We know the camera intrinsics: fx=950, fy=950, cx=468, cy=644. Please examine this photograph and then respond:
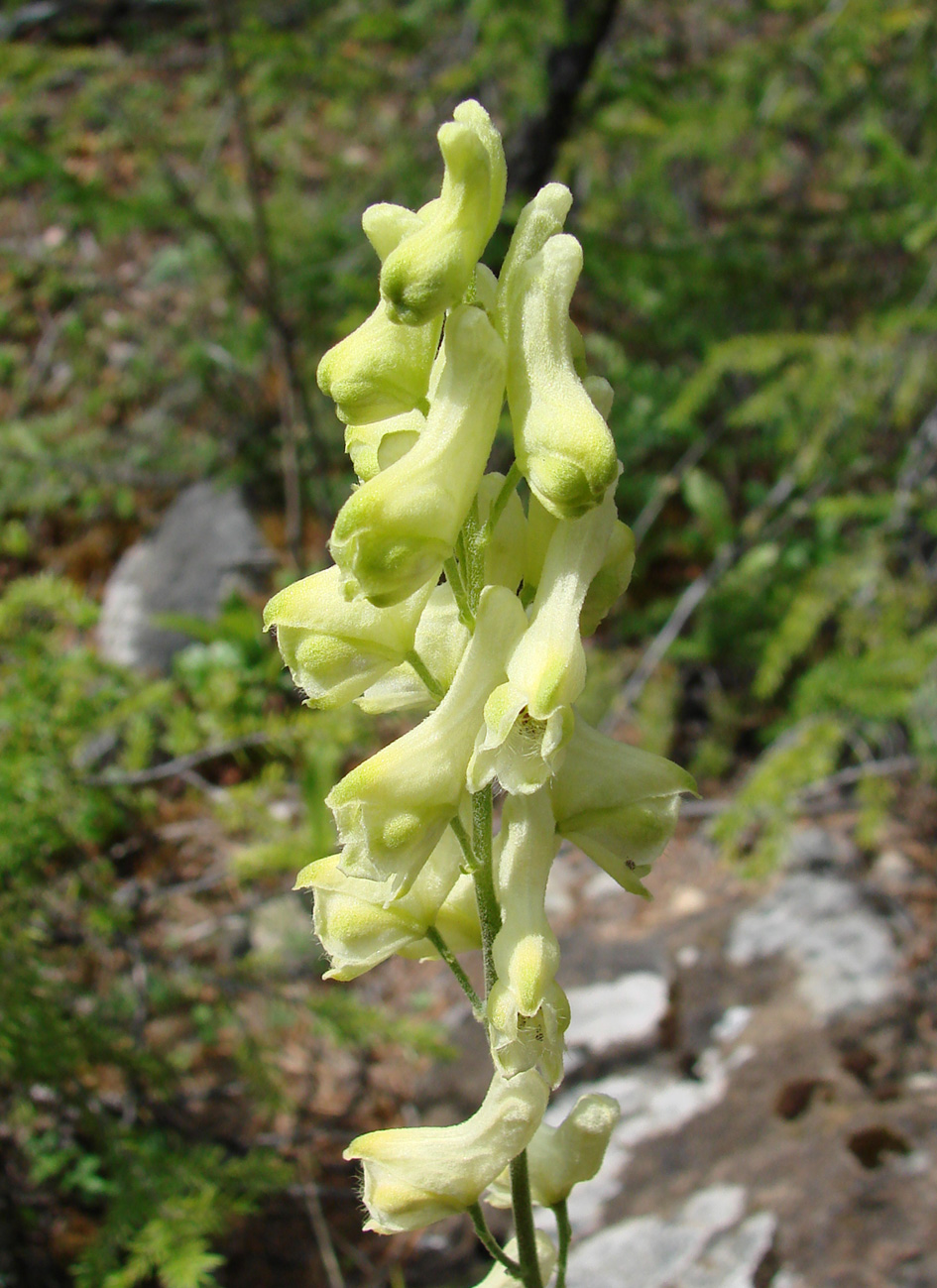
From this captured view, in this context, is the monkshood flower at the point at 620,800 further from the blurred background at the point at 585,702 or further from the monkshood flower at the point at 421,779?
the blurred background at the point at 585,702

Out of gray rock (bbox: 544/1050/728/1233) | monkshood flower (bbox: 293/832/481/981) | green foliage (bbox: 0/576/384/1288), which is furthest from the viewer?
gray rock (bbox: 544/1050/728/1233)

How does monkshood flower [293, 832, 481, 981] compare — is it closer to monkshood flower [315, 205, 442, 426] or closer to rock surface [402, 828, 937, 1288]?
monkshood flower [315, 205, 442, 426]

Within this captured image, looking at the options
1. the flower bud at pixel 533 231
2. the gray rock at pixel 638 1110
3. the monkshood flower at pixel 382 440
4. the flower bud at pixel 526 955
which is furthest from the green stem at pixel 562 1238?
the gray rock at pixel 638 1110

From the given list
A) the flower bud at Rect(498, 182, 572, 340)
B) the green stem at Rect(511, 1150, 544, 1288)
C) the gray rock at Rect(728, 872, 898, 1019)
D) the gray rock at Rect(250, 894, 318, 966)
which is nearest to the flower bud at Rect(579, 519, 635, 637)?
the flower bud at Rect(498, 182, 572, 340)

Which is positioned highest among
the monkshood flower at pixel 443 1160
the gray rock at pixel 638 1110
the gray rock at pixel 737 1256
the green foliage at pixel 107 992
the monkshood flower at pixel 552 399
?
the monkshood flower at pixel 552 399

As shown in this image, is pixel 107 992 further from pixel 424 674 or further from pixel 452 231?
pixel 452 231

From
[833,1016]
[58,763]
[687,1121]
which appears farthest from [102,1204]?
[833,1016]
